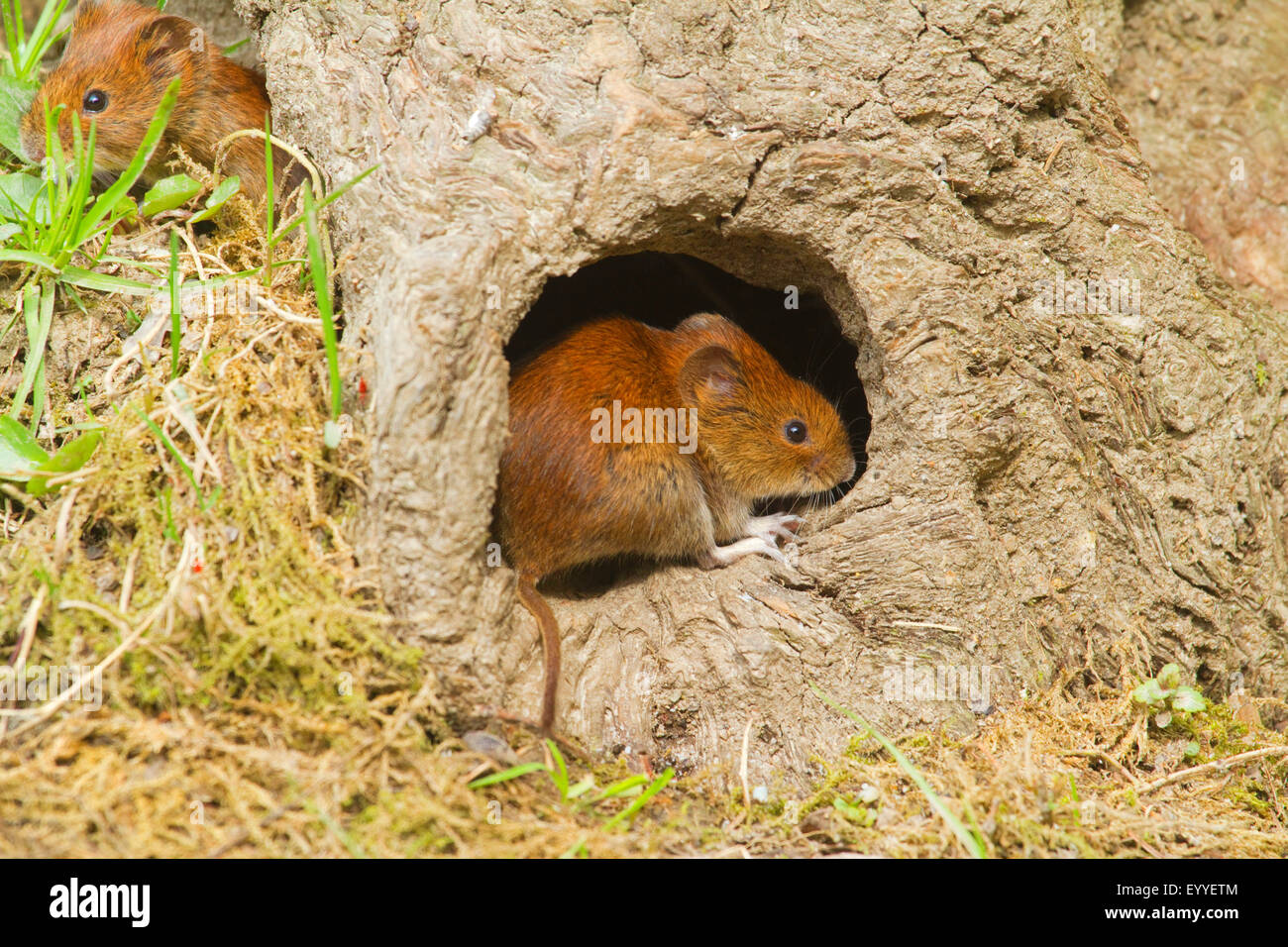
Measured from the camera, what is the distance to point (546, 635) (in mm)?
3611

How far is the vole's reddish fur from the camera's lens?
432 centimetres

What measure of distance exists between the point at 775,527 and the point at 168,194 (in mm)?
3096

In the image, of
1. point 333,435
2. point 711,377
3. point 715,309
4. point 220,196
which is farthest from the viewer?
point 715,309

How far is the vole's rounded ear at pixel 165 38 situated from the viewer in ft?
14.5

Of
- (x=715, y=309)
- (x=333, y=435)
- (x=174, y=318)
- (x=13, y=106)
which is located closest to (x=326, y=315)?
(x=333, y=435)

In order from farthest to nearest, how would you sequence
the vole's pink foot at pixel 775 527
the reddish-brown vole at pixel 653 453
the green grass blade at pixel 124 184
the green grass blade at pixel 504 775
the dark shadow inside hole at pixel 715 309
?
the dark shadow inside hole at pixel 715 309 < the vole's pink foot at pixel 775 527 < the reddish-brown vole at pixel 653 453 < the green grass blade at pixel 124 184 < the green grass blade at pixel 504 775

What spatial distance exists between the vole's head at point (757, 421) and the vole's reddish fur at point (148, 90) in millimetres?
2153

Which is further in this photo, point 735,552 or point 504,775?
point 735,552

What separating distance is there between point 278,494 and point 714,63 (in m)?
2.30

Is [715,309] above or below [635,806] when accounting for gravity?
above

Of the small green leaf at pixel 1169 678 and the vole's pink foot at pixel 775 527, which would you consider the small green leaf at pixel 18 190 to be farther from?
the small green leaf at pixel 1169 678

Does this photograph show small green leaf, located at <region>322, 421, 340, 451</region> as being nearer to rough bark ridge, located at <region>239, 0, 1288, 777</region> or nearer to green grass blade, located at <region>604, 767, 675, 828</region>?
rough bark ridge, located at <region>239, 0, 1288, 777</region>

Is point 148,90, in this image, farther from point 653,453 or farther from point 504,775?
point 504,775

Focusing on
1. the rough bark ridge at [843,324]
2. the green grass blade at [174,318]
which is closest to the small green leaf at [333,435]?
the rough bark ridge at [843,324]
